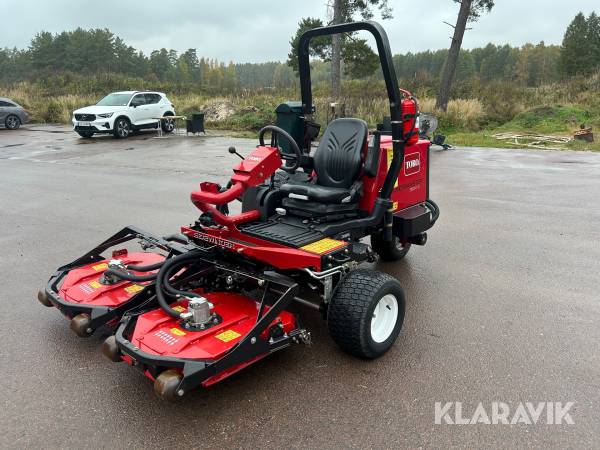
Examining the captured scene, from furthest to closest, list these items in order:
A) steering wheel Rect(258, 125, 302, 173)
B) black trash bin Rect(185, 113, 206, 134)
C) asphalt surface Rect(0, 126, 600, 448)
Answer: black trash bin Rect(185, 113, 206, 134) < steering wheel Rect(258, 125, 302, 173) < asphalt surface Rect(0, 126, 600, 448)

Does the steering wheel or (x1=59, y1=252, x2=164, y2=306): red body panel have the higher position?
the steering wheel

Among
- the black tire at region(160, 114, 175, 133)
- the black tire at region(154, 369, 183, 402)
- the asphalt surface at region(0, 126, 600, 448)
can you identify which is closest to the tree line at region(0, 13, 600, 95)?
the black tire at region(160, 114, 175, 133)

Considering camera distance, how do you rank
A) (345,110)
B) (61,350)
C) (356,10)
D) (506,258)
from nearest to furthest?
(61,350), (506,258), (345,110), (356,10)

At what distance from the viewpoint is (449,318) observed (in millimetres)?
3932

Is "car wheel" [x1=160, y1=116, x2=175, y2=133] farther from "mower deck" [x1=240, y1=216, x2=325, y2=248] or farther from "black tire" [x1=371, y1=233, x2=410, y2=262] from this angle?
"mower deck" [x1=240, y1=216, x2=325, y2=248]

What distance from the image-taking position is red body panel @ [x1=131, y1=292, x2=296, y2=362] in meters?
2.69

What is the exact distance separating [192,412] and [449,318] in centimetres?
217

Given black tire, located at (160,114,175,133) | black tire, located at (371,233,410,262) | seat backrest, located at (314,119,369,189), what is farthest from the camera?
black tire, located at (160,114,175,133)

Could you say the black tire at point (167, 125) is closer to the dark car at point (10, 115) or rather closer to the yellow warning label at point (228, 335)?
the dark car at point (10, 115)

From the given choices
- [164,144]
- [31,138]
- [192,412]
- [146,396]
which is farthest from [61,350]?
[31,138]

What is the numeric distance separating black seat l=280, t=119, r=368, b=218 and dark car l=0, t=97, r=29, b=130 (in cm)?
2060

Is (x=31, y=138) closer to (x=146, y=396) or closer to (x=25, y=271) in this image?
(x=25, y=271)

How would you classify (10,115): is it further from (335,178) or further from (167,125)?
(335,178)


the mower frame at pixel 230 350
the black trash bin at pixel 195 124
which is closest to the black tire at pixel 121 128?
the black trash bin at pixel 195 124
